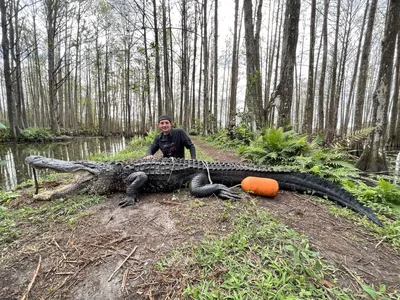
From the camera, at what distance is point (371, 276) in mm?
1586

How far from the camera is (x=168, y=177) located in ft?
10.7

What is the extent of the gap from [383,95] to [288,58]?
304 centimetres

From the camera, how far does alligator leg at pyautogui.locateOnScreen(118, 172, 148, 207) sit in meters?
2.92

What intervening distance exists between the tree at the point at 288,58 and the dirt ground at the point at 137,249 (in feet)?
16.9

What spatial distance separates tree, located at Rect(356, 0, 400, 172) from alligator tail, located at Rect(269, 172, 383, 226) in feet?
13.8

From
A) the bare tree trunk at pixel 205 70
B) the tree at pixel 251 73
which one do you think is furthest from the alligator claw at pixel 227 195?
the bare tree trunk at pixel 205 70

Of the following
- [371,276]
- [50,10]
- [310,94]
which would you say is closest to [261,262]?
[371,276]

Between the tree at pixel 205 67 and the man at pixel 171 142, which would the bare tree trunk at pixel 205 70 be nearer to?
the tree at pixel 205 67

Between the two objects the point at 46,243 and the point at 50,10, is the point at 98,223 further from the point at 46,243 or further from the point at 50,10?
the point at 50,10

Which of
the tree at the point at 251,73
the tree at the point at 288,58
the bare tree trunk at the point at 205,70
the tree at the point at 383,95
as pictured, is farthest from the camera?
the bare tree trunk at the point at 205,70

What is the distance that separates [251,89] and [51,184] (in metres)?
7.69

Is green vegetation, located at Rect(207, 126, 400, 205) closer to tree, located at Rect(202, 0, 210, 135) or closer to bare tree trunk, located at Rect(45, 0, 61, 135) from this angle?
tree, located at Rect(202, 0, 210, 135)

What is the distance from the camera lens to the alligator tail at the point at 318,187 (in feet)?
9.20

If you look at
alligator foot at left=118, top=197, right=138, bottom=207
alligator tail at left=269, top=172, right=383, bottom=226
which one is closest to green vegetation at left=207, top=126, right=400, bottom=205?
alligator tail at left=269, top=172, right=383, bottom=226
